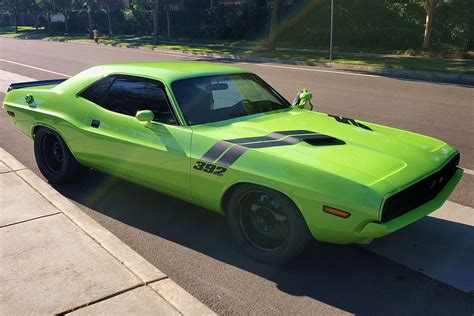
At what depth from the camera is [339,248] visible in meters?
4.03

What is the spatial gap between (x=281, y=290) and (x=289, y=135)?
4.06 ft

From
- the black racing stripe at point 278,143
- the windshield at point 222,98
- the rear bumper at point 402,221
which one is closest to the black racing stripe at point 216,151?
the black racing stripe at point 278,143

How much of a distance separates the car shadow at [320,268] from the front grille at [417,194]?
0.53 metres

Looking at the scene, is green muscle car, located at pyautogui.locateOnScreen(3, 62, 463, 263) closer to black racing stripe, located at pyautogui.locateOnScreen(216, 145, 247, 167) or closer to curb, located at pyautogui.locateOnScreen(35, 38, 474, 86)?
black racing stripe, located at pyautogui.locateOnScreen(216, 145, 247, 167)

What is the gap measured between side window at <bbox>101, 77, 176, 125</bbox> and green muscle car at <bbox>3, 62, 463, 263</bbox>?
0.04 feet

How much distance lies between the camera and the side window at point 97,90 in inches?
197

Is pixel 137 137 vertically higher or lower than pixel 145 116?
lower

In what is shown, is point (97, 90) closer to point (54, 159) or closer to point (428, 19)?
point (54, 159)

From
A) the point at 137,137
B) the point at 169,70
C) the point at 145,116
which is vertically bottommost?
the point at 137,137

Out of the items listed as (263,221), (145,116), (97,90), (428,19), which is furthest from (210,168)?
(428,19)

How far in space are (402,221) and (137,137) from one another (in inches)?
94.9

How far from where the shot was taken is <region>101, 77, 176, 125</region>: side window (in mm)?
4402

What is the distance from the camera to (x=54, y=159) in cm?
564

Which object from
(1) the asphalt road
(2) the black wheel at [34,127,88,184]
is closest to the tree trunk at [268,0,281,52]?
(1) the asphalt road
